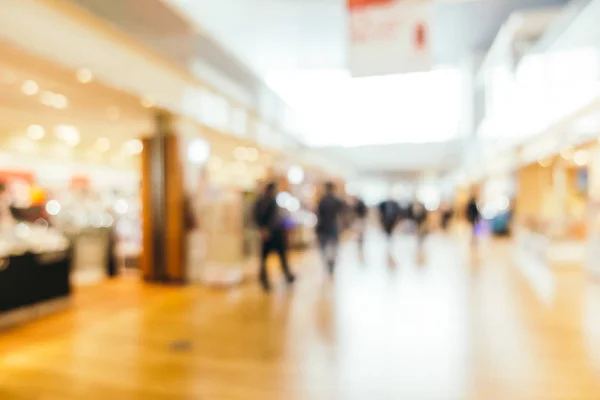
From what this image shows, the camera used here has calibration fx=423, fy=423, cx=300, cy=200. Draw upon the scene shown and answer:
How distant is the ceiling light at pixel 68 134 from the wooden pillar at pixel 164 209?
2.70 m

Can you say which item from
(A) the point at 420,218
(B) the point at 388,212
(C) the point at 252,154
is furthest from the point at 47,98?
(A) the point at 420,218

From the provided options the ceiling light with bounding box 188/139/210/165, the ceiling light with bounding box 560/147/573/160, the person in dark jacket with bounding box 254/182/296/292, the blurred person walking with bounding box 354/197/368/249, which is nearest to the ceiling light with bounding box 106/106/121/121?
the ceiling light with bounding box 188/139/210/165

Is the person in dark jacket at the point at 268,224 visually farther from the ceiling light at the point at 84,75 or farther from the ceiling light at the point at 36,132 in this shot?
the ceiling light at the point at 36,132

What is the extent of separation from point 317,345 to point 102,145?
8959 mm

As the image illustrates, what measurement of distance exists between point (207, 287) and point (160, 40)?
158 inches

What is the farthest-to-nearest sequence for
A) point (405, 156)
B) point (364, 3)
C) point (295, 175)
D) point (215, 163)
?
point (405, 156) → point (295, 175) → point (215, 163) → point (364, 3)

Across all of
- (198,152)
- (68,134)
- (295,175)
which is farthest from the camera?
(295,175)

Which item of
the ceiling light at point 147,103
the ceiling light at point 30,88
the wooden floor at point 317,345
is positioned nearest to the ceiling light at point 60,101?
the ceiling light at point 30,88

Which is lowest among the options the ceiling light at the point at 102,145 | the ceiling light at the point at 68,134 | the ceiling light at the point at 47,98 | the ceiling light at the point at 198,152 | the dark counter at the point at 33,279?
the dark counter at the point at 33,279

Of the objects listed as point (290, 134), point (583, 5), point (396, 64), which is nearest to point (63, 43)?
point (396, 64)

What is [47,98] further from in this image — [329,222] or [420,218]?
[420,218]

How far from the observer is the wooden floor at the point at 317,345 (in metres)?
3.10

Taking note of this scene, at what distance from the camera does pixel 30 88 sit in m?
5.89

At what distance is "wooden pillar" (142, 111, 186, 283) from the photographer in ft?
24.2
